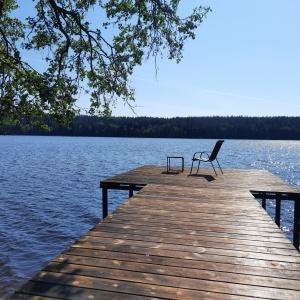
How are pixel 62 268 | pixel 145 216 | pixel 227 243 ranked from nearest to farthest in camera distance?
pixel 62 268, pixel 227 243, pixel 145 216

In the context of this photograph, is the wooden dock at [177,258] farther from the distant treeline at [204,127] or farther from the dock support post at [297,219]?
the distant treeline at [204,127]

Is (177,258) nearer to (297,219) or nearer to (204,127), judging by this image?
(297,219)

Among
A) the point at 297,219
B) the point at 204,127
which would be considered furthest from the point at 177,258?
the point at 204,127

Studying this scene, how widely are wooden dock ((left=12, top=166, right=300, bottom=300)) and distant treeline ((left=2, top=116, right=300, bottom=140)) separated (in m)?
105

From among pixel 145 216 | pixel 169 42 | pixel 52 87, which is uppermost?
pixel 169 42

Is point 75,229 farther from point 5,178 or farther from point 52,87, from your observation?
point 5,178

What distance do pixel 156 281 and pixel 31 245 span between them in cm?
830

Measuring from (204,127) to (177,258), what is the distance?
109m

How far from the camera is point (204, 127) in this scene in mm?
111125

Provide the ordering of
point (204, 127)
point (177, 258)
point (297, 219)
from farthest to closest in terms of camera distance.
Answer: point (204, 127), point (297, 219), point (177, 258)

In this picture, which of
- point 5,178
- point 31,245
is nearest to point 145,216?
point 31,245

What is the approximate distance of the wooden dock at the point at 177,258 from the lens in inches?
122

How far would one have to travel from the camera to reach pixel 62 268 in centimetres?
355

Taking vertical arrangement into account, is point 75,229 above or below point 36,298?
below
